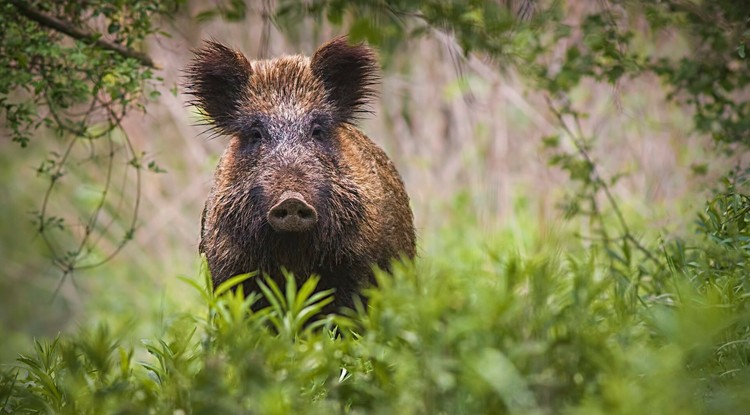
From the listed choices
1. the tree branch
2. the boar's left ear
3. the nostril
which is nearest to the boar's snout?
the nostril

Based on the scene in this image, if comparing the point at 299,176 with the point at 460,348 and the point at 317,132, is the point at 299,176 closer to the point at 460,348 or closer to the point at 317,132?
the point at 317,132

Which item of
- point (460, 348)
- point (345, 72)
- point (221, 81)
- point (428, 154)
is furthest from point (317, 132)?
point (428, 154)

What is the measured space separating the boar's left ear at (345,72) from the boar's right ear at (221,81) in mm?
465

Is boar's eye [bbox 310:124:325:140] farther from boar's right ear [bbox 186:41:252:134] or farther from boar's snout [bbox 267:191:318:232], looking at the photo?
boar's snout [bbox 267:191:318:232]

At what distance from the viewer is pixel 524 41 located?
5.62 m

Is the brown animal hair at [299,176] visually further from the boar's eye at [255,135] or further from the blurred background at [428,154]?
the blurred background at [428,154]

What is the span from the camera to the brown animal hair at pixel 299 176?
5.58 meters

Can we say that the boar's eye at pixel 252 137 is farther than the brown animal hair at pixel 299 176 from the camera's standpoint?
Yes

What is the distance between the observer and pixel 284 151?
573 centimetres

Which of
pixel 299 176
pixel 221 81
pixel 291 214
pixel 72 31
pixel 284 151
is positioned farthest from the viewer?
pixel 221 81

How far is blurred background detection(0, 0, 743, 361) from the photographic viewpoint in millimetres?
9219

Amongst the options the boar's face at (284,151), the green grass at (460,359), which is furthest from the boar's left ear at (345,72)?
the green grass at (460,359)

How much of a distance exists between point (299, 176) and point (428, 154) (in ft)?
18.5

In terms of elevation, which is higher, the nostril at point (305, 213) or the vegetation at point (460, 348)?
the nostril at point (305, 213)
